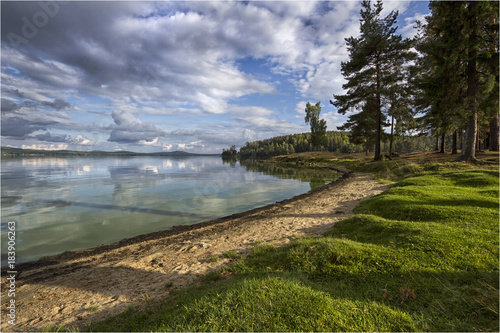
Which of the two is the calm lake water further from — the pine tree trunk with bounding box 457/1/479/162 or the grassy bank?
the pine tree trunk with bounding box 457/1/479/162

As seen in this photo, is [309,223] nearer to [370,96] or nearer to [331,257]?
[331,257]

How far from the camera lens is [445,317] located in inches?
122

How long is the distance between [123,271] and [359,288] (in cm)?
754

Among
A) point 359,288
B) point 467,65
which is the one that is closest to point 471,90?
point 467,65

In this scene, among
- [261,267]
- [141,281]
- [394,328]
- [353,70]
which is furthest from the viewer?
[353,70]

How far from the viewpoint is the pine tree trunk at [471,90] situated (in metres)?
18.3

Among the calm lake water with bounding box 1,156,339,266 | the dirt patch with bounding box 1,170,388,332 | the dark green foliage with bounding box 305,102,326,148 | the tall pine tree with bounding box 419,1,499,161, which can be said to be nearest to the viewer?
the dirt patch with bounding box 1,170,388,332

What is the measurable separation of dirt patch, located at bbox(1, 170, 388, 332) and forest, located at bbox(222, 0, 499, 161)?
63.8ft

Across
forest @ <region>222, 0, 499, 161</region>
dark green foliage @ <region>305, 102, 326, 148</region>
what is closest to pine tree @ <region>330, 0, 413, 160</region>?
forest @ <region>222, 0, 499, 161</region>

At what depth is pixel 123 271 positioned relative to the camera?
710 centimetres

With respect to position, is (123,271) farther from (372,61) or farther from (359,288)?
(372,61)

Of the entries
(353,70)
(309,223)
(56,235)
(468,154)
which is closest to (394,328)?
(309,223)

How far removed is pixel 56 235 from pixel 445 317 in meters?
17.5

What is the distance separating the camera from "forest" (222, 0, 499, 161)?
1842 cm
